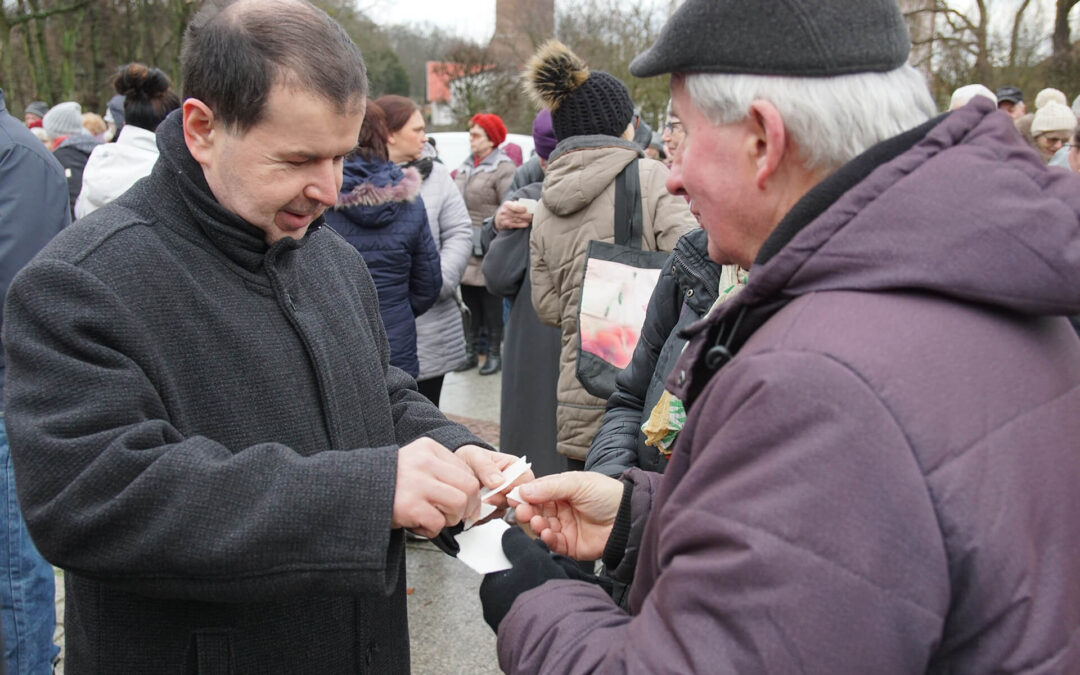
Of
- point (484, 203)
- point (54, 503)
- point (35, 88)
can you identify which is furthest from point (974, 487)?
point (35, 88)

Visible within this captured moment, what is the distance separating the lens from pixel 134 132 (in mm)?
4199

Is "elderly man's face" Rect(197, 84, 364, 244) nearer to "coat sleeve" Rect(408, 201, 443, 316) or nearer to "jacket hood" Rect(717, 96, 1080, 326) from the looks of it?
"jacket hood" Rect(717, 96, 1080, 326)

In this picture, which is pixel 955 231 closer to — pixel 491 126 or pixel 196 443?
pixel 196 443

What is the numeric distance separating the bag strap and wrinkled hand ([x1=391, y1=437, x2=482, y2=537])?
232cm

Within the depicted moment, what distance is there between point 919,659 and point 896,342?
0.33 metres

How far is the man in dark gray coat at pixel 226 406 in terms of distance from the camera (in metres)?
1.35

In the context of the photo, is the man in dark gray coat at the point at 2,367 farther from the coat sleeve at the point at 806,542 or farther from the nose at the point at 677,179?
the coat sleeve at the point at 806,542

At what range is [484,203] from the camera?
776 centimetres

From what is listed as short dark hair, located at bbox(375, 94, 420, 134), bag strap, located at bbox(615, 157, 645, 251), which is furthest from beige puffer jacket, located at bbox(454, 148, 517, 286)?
bag strap, located at bbox(615, 157, 645, 251)

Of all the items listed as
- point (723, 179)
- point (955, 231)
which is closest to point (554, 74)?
point (723, 179)

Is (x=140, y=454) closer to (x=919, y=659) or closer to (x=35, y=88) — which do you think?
(x=919, y=659)

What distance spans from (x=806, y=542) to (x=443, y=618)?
3.19 m

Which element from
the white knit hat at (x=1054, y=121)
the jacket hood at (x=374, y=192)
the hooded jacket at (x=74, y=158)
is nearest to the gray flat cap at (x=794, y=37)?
the jacket hood at (x=374, y=192)

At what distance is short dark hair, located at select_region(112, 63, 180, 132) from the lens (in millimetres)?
4113
